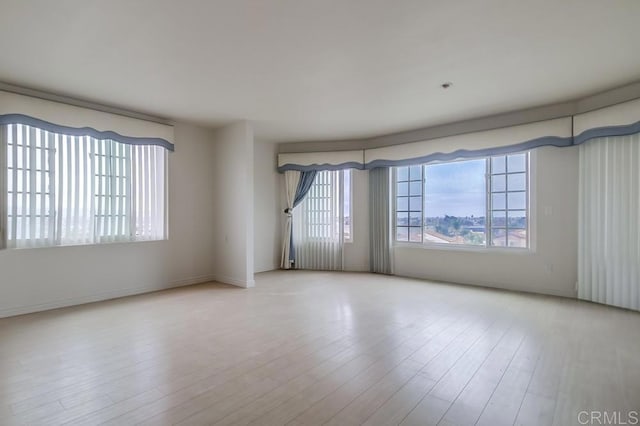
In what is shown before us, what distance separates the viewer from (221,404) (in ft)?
6.80

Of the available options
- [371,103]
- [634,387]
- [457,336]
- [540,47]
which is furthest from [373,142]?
[634,387]

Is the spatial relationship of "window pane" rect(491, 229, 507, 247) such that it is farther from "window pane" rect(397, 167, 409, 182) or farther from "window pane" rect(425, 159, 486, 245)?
"window pane" rect(397, 167, 409, 182)

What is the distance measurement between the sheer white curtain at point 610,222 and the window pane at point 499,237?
100 centimetres

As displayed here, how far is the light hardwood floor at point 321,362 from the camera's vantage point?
6.58ft

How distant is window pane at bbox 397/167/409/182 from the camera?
6.36 m

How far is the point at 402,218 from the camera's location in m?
6.38

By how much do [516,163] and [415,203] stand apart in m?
1.83

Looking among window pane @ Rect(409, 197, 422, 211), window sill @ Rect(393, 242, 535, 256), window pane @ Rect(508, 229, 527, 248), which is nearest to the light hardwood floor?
window sill @ Rect(393, 242, 535, 256)

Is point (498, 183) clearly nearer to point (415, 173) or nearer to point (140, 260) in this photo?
point (415, 173)

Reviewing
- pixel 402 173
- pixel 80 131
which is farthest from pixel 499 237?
pixel 80 131

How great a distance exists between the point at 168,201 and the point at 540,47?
534cm

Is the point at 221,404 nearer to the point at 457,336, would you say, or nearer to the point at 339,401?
the point at 339,401

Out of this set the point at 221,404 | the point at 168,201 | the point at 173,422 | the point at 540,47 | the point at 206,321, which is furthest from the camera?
the point at 168,201

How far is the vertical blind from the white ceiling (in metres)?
0.68
